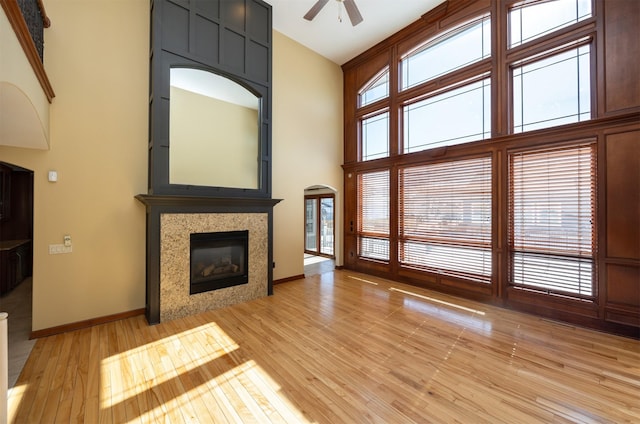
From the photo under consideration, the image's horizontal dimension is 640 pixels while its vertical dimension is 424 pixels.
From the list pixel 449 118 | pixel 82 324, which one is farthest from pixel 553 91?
pixel 82 324

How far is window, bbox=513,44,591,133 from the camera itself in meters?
3.34

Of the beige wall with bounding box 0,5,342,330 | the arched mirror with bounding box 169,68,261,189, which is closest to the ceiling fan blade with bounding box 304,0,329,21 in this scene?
the arched mirror with bounding box 169,68,261,189

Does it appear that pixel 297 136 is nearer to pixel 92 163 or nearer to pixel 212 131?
pixel 212 131

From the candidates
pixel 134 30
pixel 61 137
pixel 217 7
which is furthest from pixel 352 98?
pixel 61 137

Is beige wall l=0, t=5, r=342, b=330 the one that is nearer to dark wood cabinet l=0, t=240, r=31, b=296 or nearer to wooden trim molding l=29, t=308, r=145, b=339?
wooden trim molding l=29, t=308, r=145, b=339

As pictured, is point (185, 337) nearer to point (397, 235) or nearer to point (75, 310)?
point (75, 310)

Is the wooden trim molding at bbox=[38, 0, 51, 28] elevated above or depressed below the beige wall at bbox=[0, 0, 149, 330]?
above

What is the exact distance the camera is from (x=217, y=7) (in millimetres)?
3920

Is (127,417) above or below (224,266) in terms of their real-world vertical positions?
below

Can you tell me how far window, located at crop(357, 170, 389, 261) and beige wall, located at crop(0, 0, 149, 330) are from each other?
4.17 meters

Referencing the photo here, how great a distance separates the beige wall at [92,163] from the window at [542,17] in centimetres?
530

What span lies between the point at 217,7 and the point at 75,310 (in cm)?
454

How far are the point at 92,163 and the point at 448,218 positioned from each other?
207 inches

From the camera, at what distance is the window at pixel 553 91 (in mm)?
3340
